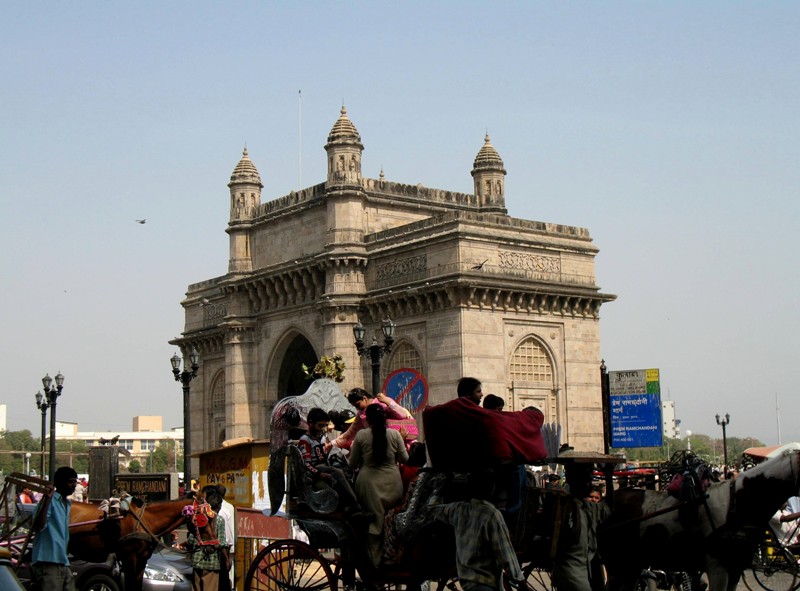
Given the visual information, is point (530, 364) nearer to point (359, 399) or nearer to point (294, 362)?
point (294, 362)

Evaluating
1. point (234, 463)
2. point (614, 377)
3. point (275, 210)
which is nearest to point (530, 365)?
point (614, 377)

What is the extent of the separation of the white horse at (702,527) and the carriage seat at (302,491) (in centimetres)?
262

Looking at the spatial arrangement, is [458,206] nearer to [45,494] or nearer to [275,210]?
[275,210]

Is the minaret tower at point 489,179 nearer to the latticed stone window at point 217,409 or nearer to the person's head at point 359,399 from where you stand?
the latticed stone window at point 217,409

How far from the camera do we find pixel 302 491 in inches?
419

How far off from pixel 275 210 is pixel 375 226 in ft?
18.1

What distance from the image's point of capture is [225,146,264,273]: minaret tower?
Answer: 49750 millimetres

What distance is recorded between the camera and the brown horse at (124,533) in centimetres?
1290

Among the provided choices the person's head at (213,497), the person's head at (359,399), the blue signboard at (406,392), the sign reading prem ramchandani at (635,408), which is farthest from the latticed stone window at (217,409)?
the person's head at (359,399)

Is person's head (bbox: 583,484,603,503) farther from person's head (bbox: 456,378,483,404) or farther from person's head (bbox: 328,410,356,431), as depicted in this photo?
person's head (bbox: 328,410,356,431)

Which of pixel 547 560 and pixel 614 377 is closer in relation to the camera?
pixel 547 560

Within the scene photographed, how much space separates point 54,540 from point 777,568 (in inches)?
334

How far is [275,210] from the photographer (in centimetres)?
4847

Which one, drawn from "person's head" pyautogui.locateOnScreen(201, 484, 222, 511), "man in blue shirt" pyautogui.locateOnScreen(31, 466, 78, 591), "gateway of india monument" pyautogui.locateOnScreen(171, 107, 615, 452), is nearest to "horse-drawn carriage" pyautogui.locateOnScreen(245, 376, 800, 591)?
"man in blue shirt" pyautogui.locateOnScreen(31, 466, 78, 591)
